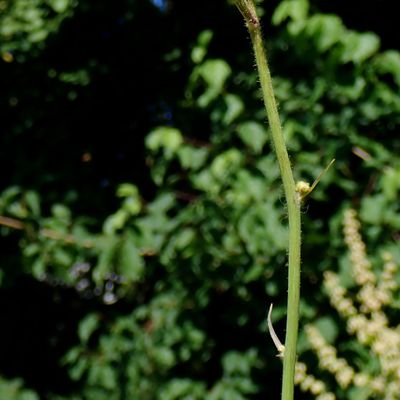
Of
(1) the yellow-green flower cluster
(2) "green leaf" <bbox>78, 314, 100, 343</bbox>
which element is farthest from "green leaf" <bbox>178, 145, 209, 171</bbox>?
(2) "green leaf" <bbox>78, 314, 100, 343</bbox>

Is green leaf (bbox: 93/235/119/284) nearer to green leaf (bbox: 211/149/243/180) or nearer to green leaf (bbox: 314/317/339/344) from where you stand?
green leaf (bbox: 211/149/243/180)

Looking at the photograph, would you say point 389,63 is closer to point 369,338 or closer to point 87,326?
point 369,338

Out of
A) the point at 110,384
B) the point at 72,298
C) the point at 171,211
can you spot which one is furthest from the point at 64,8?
the point at 110,384

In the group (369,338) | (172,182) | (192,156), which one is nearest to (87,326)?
(172,182)

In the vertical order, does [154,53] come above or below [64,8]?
below

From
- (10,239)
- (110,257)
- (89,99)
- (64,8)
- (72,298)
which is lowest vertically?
(72,298)

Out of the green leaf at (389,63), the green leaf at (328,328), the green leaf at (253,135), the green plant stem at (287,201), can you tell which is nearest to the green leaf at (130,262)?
the green leaf at (253,135)

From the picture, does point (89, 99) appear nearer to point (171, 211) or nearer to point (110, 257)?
point (171, 211)
